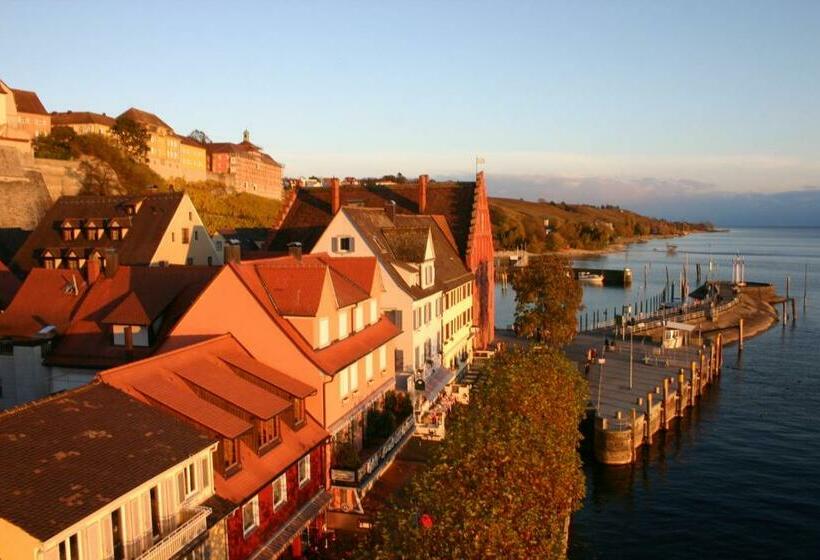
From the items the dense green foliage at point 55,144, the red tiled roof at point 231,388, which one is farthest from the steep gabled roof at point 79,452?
the dense green foliage at point 55,144

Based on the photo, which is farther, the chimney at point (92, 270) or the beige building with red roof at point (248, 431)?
the chimney at point (92, 270)

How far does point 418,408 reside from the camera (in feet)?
123

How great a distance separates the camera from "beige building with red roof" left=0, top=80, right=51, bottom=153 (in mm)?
86194

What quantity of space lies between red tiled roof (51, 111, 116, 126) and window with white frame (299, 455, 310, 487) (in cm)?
12039

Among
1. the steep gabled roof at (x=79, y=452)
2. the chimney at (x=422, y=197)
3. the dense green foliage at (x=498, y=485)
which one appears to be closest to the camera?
the steep gabled roof at (x=79, y=452)

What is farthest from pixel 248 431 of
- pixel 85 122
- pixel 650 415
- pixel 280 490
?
pixel 85 122

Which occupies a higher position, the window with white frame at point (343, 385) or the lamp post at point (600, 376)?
the window with white frame at point (343, 385)

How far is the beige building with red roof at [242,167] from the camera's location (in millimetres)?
165750

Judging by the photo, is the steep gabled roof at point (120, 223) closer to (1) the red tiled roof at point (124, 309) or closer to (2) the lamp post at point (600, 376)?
(1) the red tiled roof at point (124, 309)

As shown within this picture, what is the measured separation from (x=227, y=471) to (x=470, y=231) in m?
38.6

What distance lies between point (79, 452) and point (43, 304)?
77.3ft

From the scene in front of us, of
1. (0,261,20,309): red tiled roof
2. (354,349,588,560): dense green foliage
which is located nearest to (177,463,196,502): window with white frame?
(354,349,588,560): dense green foliage

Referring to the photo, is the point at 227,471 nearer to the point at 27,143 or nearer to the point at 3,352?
the point at 3,352

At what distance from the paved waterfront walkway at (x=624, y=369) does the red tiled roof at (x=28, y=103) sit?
311ft
